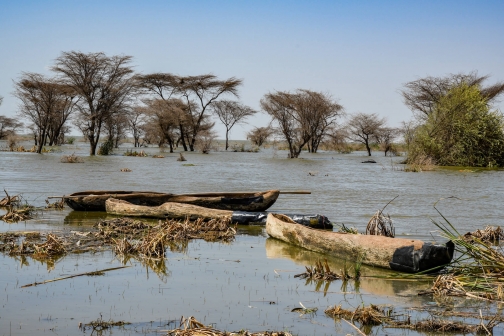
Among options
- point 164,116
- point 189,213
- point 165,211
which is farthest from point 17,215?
point 164,116

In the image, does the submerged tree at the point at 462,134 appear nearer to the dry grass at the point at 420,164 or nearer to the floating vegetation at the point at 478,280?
the dry grass at the point at 420,164

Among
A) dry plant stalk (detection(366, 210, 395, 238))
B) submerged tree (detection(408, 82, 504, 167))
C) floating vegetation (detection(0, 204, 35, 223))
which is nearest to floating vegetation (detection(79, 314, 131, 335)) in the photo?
dry plant stalk (detection(366, 210, 395, 238))

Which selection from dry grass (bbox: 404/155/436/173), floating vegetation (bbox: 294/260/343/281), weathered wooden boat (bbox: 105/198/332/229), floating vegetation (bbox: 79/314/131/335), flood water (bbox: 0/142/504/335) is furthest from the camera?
dry grass (bbox: 404/155/436/173)

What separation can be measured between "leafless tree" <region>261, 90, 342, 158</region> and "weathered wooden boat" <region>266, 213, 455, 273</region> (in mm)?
36217

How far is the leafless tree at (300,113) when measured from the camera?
1813 inches

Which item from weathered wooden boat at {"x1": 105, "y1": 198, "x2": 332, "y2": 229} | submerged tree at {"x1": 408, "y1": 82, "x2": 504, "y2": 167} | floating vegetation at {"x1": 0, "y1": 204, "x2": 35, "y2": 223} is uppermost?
submerged tree at {"x1": 408, "y1": 82, "x2": 504, "y2": 167}

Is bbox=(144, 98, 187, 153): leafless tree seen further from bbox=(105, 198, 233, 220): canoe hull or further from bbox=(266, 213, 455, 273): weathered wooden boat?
bbox=(266, 213, 455, 273): weathered wooden boat

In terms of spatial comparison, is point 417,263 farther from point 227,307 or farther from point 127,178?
point 127,178

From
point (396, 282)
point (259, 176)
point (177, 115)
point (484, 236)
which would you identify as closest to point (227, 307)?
point (396, 282)

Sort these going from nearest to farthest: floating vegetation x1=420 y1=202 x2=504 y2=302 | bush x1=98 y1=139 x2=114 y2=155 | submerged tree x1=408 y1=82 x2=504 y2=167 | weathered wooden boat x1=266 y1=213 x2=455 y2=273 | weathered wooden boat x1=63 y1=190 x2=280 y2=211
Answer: floating vegetation x1=420 y1=202 x2=504 y2=302 → weathered wooden boat x1=266 y1=213 x2=455 y2=273 → weathered wooden boat x1=63 y1=190 x2=280 y2=211 → submerged tree x1=408 y1=82 x2=504 y2=167 → bush x1=98 y1=139 x2=114 y2=155

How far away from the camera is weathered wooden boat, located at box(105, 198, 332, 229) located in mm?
11734

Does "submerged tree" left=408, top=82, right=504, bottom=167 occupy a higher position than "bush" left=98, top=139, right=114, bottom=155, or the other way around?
"submerged tree" left=408, top=82, right=504, bottom=167

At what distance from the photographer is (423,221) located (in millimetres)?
13805

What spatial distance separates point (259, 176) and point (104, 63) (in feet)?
62.3
